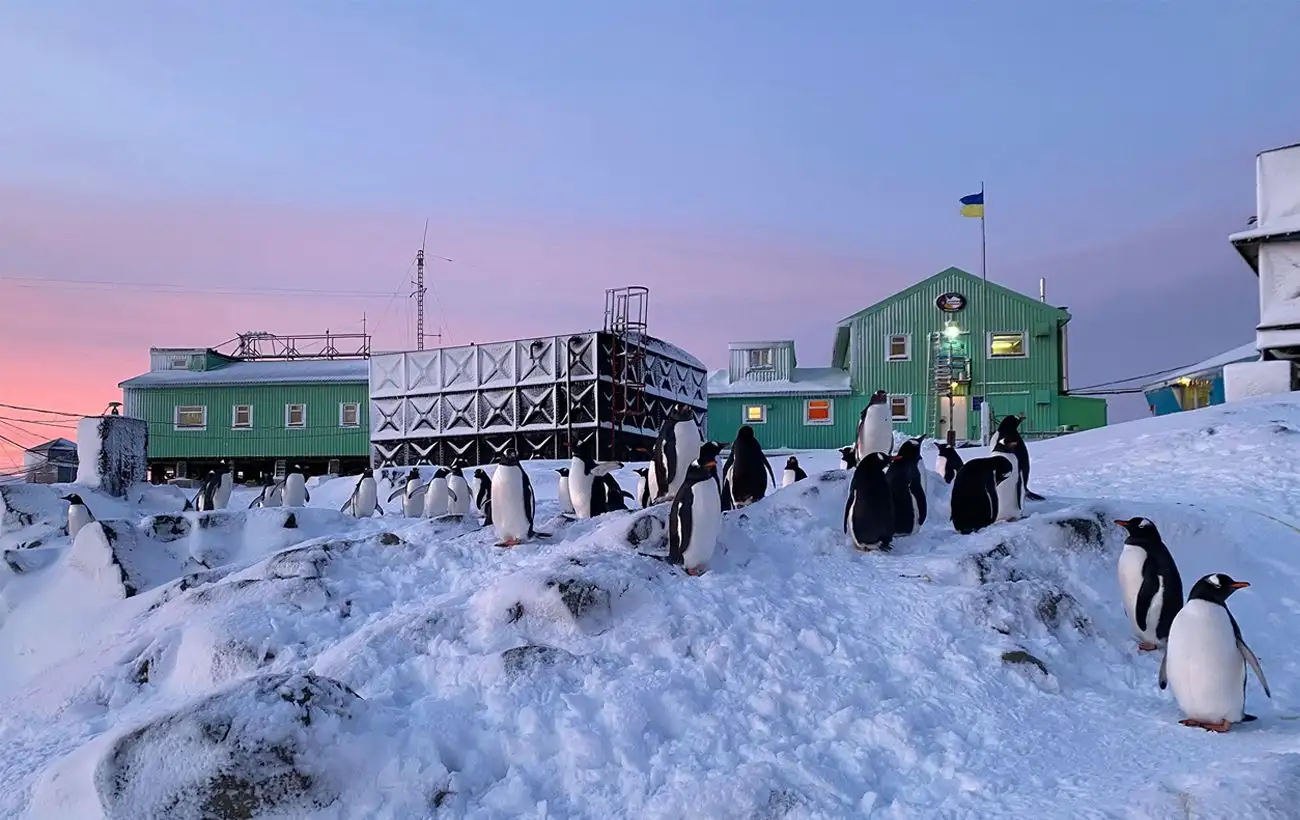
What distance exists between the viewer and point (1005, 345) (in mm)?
36125

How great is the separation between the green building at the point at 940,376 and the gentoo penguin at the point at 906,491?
24.8 m

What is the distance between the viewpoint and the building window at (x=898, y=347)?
→ 121ft

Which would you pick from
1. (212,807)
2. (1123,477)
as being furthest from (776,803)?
(1123,477)

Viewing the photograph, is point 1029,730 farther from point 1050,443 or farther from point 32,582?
point 1050,443

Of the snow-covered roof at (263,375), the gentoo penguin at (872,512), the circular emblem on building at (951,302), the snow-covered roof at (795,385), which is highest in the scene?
the circular emblem on building at (951,302)

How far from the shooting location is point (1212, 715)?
261 inches

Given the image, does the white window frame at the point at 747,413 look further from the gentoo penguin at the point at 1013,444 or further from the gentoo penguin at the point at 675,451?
the gentoo penguin at the point at 1013,444

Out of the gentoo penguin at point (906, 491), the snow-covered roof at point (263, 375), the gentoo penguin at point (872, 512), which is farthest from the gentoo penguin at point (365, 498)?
the snow-covered roof at point (263, 375)

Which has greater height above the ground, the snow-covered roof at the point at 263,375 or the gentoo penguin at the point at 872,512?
the snow-covered roof at the point at 263,375

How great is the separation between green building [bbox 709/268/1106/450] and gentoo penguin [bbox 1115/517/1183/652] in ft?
89.4

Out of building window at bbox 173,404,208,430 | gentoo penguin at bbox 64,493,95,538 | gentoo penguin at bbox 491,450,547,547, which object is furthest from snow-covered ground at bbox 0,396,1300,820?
building window at bbox 173,404,208,430

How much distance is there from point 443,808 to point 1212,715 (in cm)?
473

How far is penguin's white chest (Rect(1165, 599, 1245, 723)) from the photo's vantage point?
654 centimetres

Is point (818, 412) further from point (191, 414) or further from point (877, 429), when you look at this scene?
point (877, 429)
